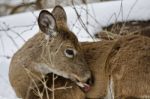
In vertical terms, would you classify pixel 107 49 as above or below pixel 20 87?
above

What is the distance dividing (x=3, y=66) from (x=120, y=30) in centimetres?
169

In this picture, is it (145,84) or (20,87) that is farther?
(20,87)

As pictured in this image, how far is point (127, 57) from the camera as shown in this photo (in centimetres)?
561

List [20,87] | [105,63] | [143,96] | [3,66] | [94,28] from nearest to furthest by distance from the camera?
[143,96] → [105,63] → [20,87] → [3,66] → [94,28]

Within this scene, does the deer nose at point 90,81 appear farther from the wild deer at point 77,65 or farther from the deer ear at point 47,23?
the deer ear at point 47,23

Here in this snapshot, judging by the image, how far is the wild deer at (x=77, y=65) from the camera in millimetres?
5473

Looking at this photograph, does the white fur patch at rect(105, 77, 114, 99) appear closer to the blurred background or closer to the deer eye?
the deer eye

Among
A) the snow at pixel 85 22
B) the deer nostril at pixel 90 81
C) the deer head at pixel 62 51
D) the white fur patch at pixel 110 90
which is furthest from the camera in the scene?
the snow at pixel 85 22

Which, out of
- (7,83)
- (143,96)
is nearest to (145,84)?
(143,96)

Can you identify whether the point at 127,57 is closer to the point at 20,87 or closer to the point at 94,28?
the point at 20,87

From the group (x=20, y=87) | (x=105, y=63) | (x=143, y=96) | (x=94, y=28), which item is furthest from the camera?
(x=94, y=28)

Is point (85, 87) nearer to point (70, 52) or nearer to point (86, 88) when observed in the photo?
point (86, 88)

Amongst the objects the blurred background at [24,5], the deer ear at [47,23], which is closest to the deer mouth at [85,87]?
the deer ear at [47,23]

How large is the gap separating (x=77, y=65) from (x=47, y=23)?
0.55 meters
